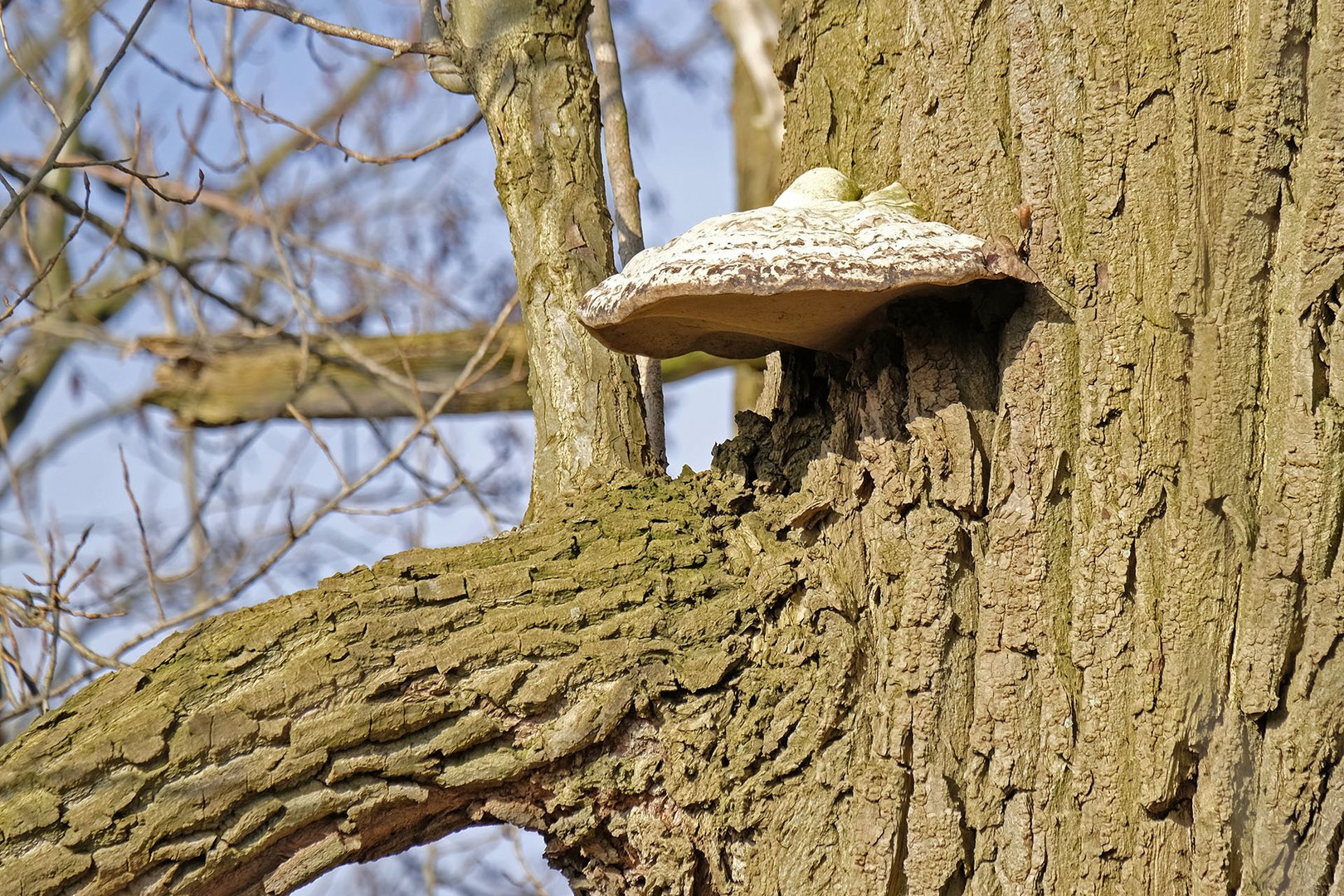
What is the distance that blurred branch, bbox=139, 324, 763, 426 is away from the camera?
184 inches

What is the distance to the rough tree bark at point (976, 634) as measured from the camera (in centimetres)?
151

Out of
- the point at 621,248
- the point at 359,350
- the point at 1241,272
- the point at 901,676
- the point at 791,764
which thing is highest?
the point at 359,350

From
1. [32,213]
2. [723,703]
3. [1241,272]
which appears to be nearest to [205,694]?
[723,703]

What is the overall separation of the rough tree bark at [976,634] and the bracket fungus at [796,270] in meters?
0.16

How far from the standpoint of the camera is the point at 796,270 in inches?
56.9

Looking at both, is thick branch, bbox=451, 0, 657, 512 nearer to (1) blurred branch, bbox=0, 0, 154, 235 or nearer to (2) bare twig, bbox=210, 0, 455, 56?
(2) bare twig, bbox=210, 0, 455, 56

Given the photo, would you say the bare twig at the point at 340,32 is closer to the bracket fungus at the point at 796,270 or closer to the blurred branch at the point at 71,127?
the blurred branch at the point at 71,127

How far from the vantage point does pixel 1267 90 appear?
5.18 ft

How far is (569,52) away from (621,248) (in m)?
0.42

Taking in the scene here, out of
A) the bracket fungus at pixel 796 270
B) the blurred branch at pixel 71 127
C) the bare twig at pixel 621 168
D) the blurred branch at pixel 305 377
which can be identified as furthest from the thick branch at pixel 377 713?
the blurred branch at pixel 305 377

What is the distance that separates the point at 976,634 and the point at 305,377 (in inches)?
145

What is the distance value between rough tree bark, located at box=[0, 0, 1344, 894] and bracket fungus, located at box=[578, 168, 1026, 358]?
160 millimetres

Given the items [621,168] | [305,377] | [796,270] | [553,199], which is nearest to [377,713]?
[796,270]

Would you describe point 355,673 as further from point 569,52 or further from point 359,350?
point 359,350
